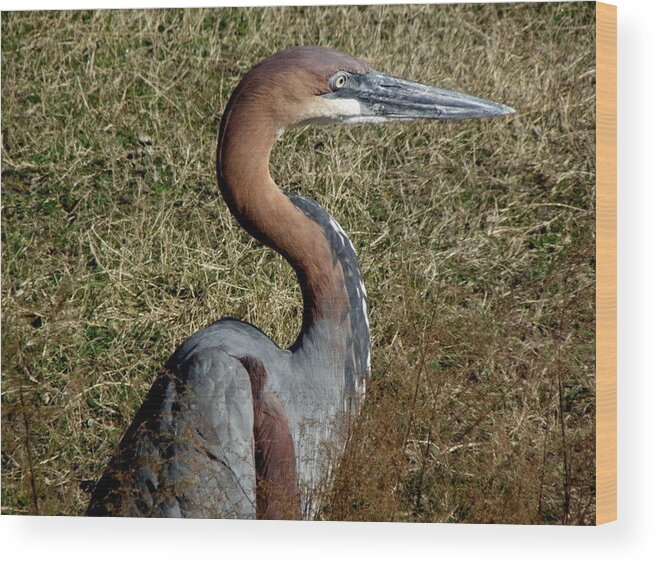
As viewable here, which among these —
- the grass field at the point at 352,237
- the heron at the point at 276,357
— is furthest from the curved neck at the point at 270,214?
the grass field at the point at 352,237

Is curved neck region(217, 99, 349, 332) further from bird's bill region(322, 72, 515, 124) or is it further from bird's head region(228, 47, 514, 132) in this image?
bird's bill region(322, 72, 515, 124)

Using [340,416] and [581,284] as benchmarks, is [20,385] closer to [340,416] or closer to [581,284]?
[340,416]

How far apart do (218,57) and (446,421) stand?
4.30 ft

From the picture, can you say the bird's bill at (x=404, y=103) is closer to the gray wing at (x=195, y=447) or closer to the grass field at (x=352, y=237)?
the grass field at (x=352, y=237)

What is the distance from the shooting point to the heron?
13.5 ft

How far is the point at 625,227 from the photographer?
13.4 feet

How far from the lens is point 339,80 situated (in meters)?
4.23

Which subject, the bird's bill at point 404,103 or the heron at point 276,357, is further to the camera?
the bird's bill at point 404,103

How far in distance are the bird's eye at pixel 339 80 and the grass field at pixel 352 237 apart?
0.44 ft

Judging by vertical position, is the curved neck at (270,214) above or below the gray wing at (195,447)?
above

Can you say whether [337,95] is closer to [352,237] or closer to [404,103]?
[404,103]

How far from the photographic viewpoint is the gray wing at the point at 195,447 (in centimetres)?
407

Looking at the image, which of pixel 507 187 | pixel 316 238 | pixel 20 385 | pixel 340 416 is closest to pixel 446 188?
pixel 507 187

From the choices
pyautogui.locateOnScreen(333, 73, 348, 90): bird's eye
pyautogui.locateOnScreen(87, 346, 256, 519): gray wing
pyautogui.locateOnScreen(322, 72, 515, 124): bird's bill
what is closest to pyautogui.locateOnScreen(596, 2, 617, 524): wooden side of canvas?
pyautogui.locateOnScreen(322, 72, 515, 124): bird's bill
